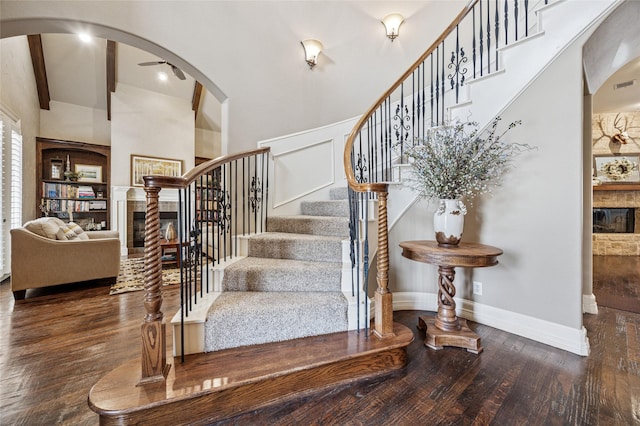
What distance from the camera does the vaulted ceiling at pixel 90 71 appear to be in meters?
5.00

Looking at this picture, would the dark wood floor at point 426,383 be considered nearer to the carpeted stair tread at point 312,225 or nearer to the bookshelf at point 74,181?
the carpeted stair tread at point 312,225

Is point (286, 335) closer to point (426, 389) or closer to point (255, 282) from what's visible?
point (255, 282)

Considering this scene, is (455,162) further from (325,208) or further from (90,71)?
(90,71)

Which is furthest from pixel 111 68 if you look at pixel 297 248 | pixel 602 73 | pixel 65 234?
pixel 602 73

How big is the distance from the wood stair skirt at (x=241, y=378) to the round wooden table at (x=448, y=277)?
365mm

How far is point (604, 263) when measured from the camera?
4.52m

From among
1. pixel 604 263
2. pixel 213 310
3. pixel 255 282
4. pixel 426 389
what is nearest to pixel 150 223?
pixel 213 310

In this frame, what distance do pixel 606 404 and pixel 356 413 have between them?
4.31 ft

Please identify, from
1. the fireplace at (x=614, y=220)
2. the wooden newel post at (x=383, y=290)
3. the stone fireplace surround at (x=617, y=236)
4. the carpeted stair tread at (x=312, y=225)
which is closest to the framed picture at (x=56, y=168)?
the carpeted stair tread at (x=312, y=225)

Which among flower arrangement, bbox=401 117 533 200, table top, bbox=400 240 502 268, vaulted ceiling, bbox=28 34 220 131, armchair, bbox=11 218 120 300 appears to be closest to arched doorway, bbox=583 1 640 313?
flower arrangement, bbox=401 117 533 200

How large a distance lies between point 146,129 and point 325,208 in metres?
5.40

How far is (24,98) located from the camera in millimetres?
4516

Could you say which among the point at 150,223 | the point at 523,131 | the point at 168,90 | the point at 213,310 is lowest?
the point at 213,310

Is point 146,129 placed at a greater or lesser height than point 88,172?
greater
